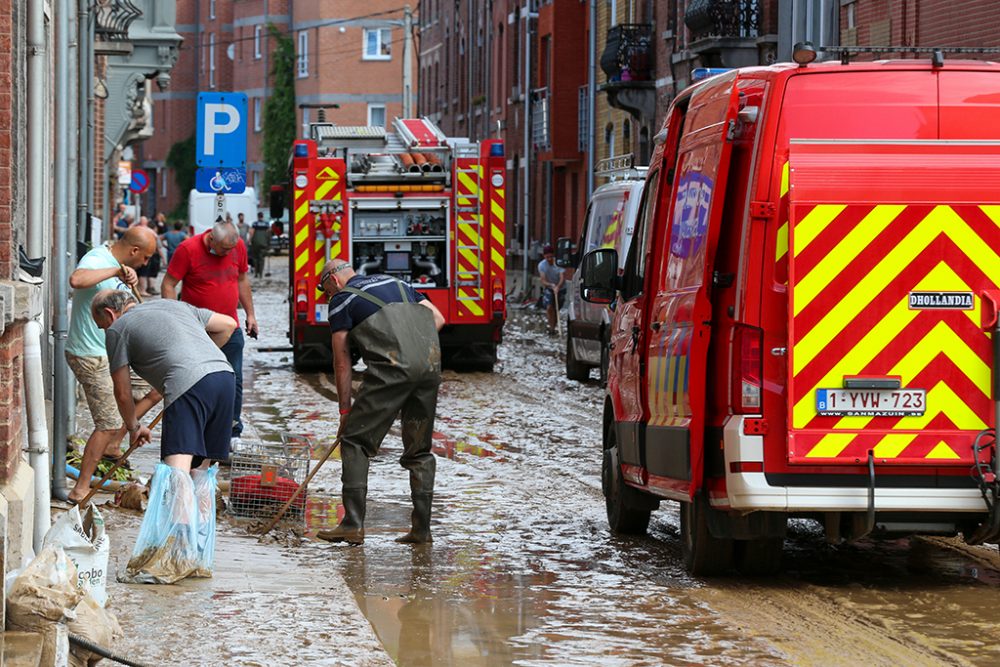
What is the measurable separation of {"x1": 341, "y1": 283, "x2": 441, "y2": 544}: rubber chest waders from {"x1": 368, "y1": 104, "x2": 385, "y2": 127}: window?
6919 cm

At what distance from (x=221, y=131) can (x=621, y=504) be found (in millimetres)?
9879

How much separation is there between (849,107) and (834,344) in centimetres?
108

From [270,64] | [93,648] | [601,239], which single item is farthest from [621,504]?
[270,64]

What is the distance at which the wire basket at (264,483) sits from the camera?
11094 mm

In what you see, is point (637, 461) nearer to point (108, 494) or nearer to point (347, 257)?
point (108, 494)

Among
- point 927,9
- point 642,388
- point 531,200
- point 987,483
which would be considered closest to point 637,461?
point 642,388

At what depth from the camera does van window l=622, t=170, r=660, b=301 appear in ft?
34.5

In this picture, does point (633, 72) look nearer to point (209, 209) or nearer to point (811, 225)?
point (209, 209)

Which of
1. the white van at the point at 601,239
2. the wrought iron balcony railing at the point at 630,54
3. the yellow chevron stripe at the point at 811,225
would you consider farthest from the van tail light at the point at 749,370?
the wrought iron balcony railing at the point at 630,54

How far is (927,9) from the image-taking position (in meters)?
24.1

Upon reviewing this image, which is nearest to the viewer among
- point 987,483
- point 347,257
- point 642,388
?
point 987,483

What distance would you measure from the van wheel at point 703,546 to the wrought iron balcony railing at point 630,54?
97.8 ft

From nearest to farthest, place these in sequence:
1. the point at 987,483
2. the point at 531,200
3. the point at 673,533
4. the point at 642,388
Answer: the point at 987,483
the point at 642,388
the point at 673,533
the point at 531,200

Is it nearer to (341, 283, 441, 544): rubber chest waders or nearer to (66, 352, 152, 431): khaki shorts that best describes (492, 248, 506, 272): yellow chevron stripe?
(66, 352, 152, 431): khaki shorts
